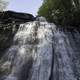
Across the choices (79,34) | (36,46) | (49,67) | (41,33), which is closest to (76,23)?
(79,34)

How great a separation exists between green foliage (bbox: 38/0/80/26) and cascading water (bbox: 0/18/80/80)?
265 cm

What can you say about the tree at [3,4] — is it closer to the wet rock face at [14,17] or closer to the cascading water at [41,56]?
the wet rock face at [14,17]

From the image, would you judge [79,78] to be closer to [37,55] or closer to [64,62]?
[64,62]

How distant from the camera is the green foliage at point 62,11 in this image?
16.8 m

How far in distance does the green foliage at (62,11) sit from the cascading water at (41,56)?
2649mm

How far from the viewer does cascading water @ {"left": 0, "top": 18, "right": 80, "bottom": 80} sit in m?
11.2

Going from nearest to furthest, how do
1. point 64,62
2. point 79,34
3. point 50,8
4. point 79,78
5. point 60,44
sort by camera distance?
point 79,78 → point 64,62 → point 60,44 → point 79,34 → point 50,8

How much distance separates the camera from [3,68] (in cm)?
1174

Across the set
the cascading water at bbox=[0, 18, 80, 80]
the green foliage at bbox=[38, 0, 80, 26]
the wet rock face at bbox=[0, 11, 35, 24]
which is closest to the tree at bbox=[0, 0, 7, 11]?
the green foliage at bbox=[38, 0, 80, 26]

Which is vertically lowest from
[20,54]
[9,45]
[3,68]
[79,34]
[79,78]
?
[79,78]

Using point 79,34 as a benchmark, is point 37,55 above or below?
below

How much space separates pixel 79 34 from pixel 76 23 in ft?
7.22

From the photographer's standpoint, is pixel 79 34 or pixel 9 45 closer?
pixel 9 45

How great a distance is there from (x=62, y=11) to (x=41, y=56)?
841 cm
